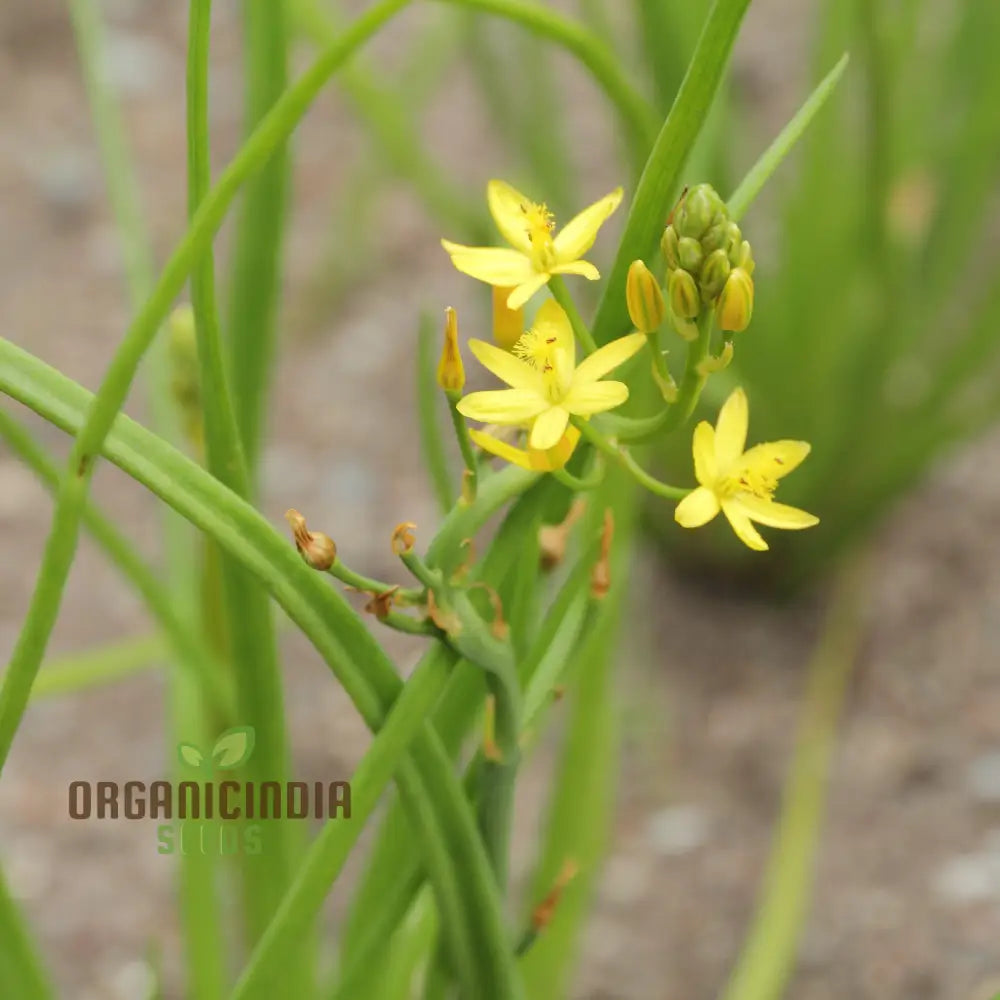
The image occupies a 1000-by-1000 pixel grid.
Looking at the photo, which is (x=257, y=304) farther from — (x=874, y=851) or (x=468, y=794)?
(x=874, y=851)

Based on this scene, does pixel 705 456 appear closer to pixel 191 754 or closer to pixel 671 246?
pixel 671 246

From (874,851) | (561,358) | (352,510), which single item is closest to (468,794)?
(561,358)

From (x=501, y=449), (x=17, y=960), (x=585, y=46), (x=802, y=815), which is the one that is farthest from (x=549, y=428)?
(x=802, y=815)

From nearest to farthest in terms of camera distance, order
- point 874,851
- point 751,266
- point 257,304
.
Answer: point 751,266, point 257,304, point 874,851

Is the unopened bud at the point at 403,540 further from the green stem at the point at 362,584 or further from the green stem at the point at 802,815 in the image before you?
the green stem at the point at 802,815

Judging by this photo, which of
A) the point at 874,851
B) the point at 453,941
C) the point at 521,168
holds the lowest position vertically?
the point at 453,941
